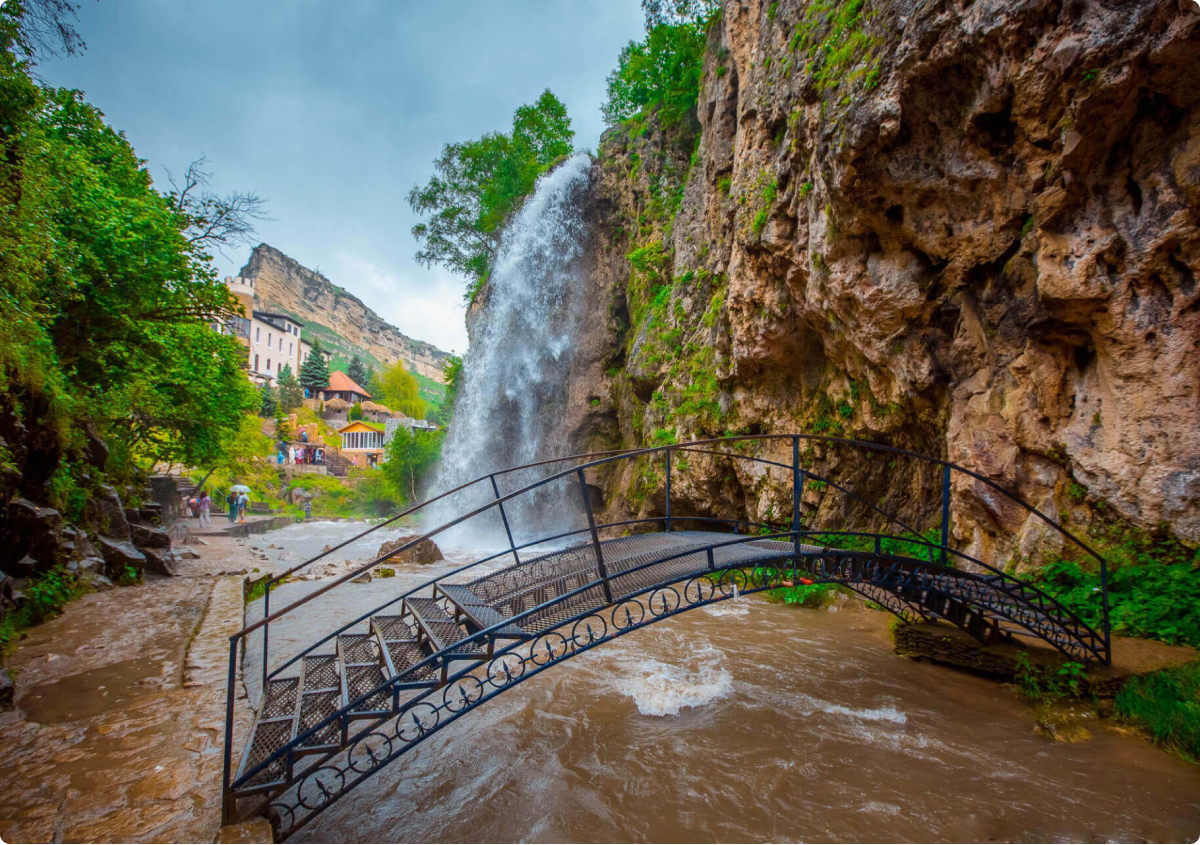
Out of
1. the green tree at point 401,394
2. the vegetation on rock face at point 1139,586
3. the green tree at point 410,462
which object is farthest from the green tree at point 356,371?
the vegetation on rock face at point 1139,586

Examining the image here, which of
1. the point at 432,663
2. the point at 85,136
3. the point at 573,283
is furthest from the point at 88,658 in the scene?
the point at 573,283

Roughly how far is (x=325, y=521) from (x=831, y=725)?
30508 mm

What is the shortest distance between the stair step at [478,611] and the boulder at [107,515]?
8.77 m

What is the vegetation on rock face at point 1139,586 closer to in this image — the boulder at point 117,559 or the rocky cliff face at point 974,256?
the rocky cliff face at point 974,256

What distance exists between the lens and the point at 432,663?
3.35 meters

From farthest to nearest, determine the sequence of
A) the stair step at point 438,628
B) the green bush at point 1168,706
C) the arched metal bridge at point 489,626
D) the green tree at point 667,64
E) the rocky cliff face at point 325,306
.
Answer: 1. the rocky cliff face at point 325,306
2. the green tree at point 667,64
3. the green bush at point 1168,706
4. the stair step at point 438,628
5. the arched metal bridge at point 489,626

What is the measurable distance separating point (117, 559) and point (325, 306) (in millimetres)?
118197

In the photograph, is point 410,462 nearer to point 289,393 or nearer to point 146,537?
point 146,537

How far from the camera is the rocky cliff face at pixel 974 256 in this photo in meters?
5.06

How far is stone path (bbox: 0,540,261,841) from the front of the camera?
2.94 metres

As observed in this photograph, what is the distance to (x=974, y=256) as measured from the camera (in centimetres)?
680

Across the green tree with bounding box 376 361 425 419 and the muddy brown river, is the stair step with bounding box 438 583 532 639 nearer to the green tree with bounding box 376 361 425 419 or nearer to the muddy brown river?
the muddy brown river

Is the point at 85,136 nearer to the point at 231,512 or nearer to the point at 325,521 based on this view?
the point at 231,512

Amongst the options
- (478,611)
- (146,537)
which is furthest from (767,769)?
(146,537)
